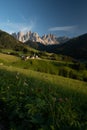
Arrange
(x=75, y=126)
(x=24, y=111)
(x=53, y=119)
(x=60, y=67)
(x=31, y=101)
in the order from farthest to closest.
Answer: (x=60, y=67)
(x=31, y=101)
(x=24, y=111)
(x=53, y=119)
(x=75, y=126)

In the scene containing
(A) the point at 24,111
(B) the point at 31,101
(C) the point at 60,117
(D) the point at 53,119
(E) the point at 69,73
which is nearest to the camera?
(D) the point at 53,119

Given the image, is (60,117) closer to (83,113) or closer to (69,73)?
(83,113)

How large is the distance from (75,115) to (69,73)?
2779 inches

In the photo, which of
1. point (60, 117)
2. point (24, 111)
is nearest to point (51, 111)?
point (60, 117)

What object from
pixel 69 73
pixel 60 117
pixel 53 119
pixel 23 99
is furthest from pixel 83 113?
pixel 69 73

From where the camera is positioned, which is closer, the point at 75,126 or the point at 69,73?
the point at 75,126

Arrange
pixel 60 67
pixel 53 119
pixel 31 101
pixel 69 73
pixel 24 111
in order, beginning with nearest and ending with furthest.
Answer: pixel 53 119 → pixel 24 111 → pixel 31 101 → pixel 69 73 → pixel 60 67

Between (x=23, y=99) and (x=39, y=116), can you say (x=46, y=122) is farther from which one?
(x=23, y=99)

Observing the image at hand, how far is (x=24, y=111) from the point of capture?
684 centimetres

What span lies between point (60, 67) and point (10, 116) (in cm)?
7961

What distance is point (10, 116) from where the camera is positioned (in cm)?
688

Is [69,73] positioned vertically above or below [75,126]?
below

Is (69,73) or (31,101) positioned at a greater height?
(31,101)

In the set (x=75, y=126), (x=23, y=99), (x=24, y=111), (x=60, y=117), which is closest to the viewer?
(x=75, y=126)
